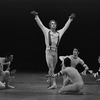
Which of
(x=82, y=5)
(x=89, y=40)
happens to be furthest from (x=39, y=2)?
(x=89, y=40)

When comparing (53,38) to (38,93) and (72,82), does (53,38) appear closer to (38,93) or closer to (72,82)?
(72,82)

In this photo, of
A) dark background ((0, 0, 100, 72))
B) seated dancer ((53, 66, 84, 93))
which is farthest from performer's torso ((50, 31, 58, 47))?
dark background ((0, 0, 100, 72))

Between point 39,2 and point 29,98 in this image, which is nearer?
point 29,98

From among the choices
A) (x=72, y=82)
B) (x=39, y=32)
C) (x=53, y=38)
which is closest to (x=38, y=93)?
(x=72, y=82)

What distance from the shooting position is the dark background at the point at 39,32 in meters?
8.27

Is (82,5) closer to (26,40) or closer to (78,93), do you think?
(26,40)

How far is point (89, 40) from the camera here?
28.2 feet

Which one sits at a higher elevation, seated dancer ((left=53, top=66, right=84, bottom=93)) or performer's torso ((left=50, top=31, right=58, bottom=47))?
performer's torso ((left=50, top=31, right=58, bottom=47))

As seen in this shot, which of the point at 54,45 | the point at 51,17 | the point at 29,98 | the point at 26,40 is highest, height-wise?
the point at 51,17

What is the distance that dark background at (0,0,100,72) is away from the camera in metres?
8.27

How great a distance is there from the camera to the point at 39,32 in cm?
887

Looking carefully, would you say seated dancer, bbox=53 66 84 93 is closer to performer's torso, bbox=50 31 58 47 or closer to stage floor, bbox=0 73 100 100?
stage floor, bbox=0 73 100 100

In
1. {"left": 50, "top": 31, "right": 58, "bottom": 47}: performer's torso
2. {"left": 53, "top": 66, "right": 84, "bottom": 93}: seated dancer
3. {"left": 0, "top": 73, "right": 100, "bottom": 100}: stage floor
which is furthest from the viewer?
{"left": 50, "top": 31, "right": 58, "bottom": 47}: performer's torso

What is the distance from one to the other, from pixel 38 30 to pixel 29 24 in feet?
1.12
